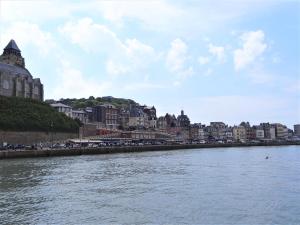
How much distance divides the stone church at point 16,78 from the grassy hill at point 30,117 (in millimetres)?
9360

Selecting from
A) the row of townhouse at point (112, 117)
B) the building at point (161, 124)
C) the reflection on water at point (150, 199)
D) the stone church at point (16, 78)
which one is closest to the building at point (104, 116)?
the row of townhouse at point (112, 117)

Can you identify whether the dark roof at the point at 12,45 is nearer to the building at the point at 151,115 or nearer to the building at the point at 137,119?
the building at the point at 137,119

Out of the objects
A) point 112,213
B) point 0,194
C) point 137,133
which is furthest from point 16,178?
point 137,133

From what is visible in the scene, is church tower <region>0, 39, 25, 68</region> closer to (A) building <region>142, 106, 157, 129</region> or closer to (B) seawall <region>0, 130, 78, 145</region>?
(B) seawall <region>0, 130, 78, 145</region>

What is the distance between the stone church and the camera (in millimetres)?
118000

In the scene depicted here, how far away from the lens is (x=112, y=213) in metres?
21.9

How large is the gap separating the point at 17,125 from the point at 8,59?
4787 centimetres

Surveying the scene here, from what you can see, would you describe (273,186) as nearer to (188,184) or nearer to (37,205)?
(188,184)

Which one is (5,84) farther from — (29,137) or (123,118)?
(123,118)

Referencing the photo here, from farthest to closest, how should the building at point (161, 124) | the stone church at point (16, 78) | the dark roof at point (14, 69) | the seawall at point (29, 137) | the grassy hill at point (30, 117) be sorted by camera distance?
the building at point (161, 124) → the dark roof at point (14, 69) → the stone church at point (16, 78) → the grassy hill at point (30, 117) → the seawall at point (29, 137)

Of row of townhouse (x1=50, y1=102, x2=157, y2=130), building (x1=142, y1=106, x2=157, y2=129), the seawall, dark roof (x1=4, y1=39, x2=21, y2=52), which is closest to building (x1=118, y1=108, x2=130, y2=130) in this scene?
row of townhouse (x1=50, y1=102, x2=157, y2=130)

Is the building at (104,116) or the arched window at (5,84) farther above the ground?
the arched window at (5,84)

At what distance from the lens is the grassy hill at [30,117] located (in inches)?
3632

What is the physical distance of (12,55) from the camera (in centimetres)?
13412
